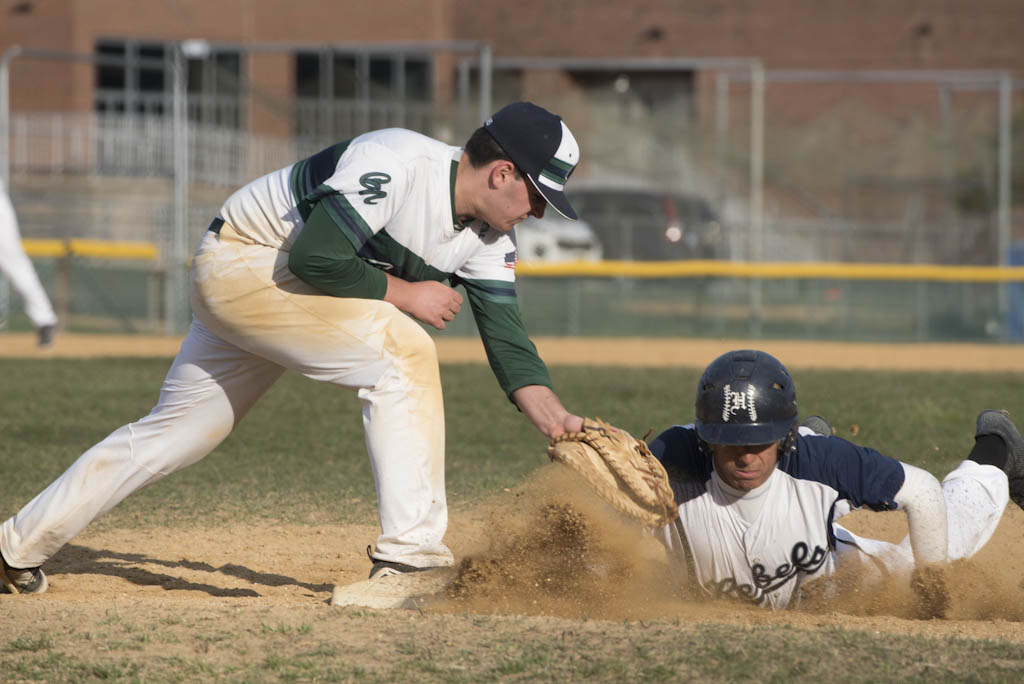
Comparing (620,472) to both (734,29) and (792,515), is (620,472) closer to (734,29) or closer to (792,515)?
(792,515)

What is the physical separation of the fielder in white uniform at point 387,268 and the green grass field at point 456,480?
49cm

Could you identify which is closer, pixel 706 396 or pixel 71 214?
pixel 706 396

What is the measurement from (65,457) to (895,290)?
521 inches

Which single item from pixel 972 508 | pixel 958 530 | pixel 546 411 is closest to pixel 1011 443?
pixel 972 508

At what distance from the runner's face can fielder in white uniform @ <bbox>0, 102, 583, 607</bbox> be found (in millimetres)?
528

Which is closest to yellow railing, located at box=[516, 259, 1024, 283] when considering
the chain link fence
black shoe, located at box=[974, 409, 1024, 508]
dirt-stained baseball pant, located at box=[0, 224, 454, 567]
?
the chain link fence

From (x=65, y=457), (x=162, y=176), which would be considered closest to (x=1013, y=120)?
(x=162, y=176)

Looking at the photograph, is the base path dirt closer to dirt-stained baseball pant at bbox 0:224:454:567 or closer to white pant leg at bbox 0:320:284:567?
white pant leg at bbox 0:320:284:567

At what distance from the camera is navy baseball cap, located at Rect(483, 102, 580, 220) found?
4.26 meters

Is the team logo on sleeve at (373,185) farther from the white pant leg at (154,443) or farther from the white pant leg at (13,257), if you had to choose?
the white pant leg at (13,257)

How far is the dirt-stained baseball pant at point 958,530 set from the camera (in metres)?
4.85

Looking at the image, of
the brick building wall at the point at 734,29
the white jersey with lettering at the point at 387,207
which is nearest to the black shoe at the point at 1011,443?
the white jersey with lettering at the point at 387,207

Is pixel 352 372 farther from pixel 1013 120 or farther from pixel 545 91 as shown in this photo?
pixel 1013 120

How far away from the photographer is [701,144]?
1024 inches
